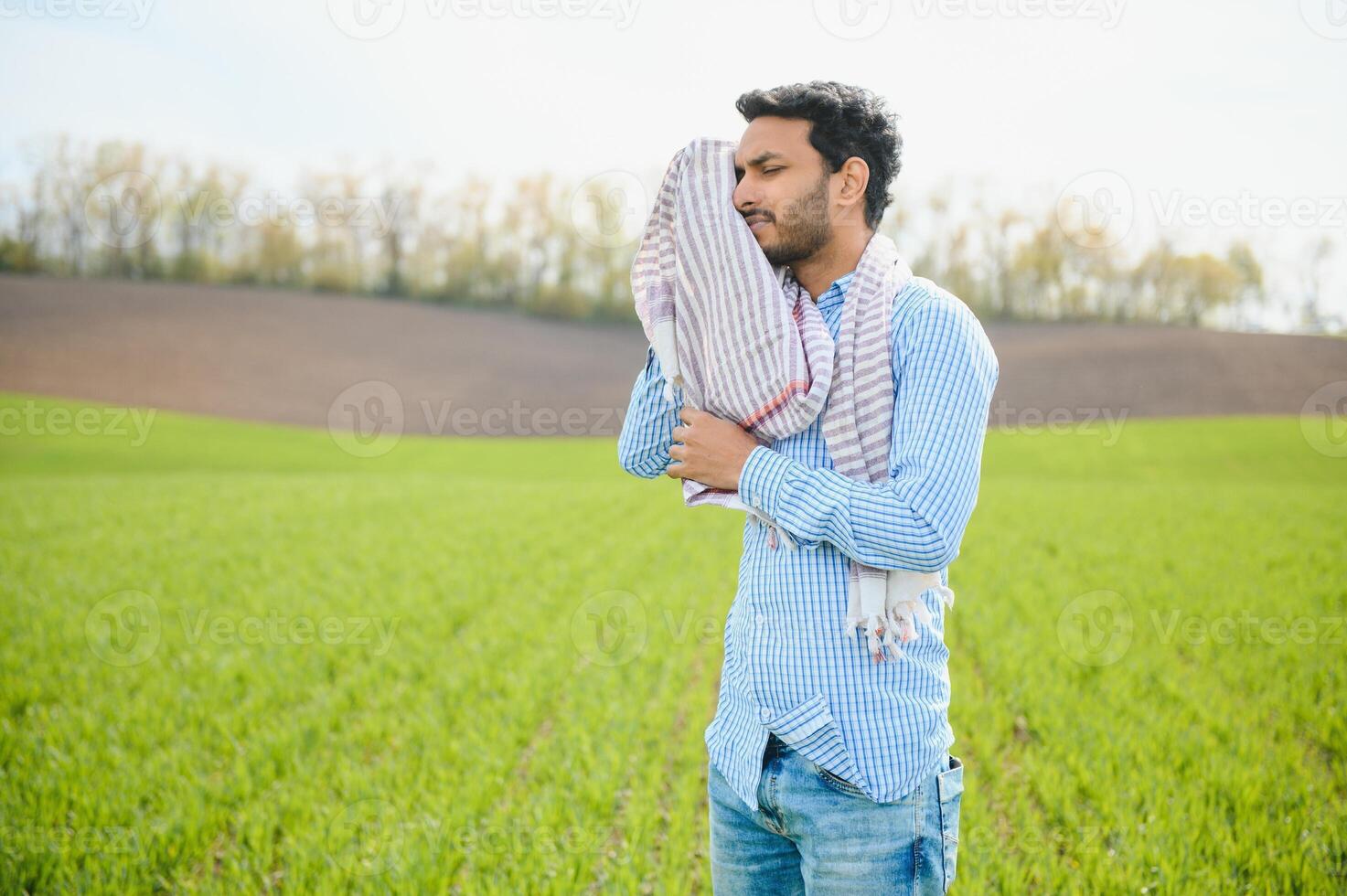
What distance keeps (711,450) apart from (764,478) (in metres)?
0.17

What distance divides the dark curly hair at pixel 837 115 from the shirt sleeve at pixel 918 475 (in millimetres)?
398

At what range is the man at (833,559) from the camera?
1659 millimetres

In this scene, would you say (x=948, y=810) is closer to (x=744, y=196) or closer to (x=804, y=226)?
(x=804, y=226)

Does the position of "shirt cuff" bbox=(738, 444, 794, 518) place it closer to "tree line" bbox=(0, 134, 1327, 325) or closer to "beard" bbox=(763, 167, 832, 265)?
"beard" bbox=(763, 167, 832, 265)

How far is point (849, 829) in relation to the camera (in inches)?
68.1

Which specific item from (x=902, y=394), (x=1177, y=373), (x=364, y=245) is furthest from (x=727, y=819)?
(x=364, y=245)

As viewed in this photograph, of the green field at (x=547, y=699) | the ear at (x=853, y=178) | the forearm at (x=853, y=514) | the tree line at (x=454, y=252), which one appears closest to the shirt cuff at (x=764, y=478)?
the forearm at (x=853, y=514)

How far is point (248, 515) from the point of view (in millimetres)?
13047

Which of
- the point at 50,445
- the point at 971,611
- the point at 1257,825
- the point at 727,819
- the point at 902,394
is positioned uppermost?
the point at 902,394

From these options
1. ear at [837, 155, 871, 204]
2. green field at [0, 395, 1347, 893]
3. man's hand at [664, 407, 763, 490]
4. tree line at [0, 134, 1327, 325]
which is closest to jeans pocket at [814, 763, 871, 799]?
man's hand at [664, 407, 763, 490]

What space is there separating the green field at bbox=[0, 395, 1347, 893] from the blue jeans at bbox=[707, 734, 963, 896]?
6.79ft

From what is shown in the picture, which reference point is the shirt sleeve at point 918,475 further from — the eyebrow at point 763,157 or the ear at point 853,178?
the eyebrow at point 763,157

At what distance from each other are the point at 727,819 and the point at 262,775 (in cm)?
368

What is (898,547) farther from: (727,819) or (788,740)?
(727,819)
